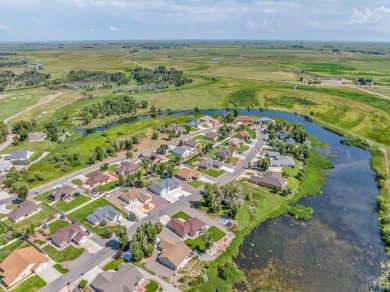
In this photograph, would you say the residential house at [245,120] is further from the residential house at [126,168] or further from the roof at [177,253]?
the roof at [177,253]

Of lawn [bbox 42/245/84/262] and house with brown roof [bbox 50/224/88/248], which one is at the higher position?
house with brown roof [bbox 50/224/88/248]

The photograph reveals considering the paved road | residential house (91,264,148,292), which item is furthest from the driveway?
residential house (91,264,148,292)

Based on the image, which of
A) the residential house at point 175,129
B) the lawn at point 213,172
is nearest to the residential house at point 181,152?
the lawn at point 213,172

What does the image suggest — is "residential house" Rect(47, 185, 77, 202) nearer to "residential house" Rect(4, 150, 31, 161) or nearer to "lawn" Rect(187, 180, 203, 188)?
"lawn" Rect(187, 180, 203, 188)

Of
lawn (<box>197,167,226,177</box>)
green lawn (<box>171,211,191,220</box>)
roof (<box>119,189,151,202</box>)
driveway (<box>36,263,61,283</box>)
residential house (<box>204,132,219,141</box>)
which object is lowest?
driveway (<box>36,263,61,283</box>)

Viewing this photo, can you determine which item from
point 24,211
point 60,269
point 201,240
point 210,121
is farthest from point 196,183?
point 210,121

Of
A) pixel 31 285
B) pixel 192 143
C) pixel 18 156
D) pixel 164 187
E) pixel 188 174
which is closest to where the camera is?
pixel 31 285

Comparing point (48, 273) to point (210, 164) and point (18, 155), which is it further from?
point (18, 155)
